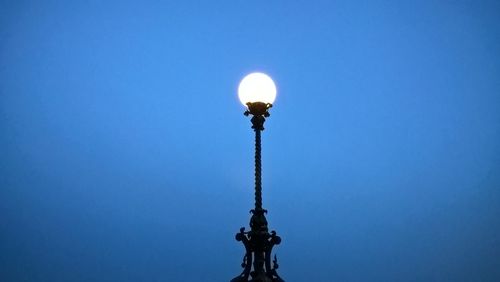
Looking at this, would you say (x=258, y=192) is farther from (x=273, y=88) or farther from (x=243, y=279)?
(x=273, y=88)

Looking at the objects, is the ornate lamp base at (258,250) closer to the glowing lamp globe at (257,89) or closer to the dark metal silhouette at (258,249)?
the dark metal silhouette at (258,249)

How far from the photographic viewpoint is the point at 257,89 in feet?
20.5

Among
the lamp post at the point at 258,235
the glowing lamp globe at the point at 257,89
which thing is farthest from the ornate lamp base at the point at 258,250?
the glowing lamp globe at the point at 257,89

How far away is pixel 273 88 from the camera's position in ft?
20.8

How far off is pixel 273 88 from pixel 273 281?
130 inches

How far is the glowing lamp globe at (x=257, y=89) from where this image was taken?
6258 millimetres

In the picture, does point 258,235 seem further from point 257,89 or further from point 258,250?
point 257,89

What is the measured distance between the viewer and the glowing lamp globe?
6.26 metres

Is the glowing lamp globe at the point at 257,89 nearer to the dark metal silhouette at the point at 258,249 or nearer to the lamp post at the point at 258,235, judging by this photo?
the lamp post at the point at 258,235

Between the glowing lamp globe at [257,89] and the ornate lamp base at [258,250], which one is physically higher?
the glowing lamp globe at [257,89]

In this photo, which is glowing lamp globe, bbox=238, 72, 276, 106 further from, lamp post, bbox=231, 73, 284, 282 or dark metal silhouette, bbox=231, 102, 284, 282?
dark metal silhouette, bbox=231, 102, 284, 282

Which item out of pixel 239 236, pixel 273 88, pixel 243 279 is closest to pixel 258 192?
pixel 239 236

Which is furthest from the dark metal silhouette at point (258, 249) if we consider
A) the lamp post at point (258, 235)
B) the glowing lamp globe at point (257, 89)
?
the glowing lamp globe at point (257, 89)

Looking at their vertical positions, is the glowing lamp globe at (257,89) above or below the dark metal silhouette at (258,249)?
above
